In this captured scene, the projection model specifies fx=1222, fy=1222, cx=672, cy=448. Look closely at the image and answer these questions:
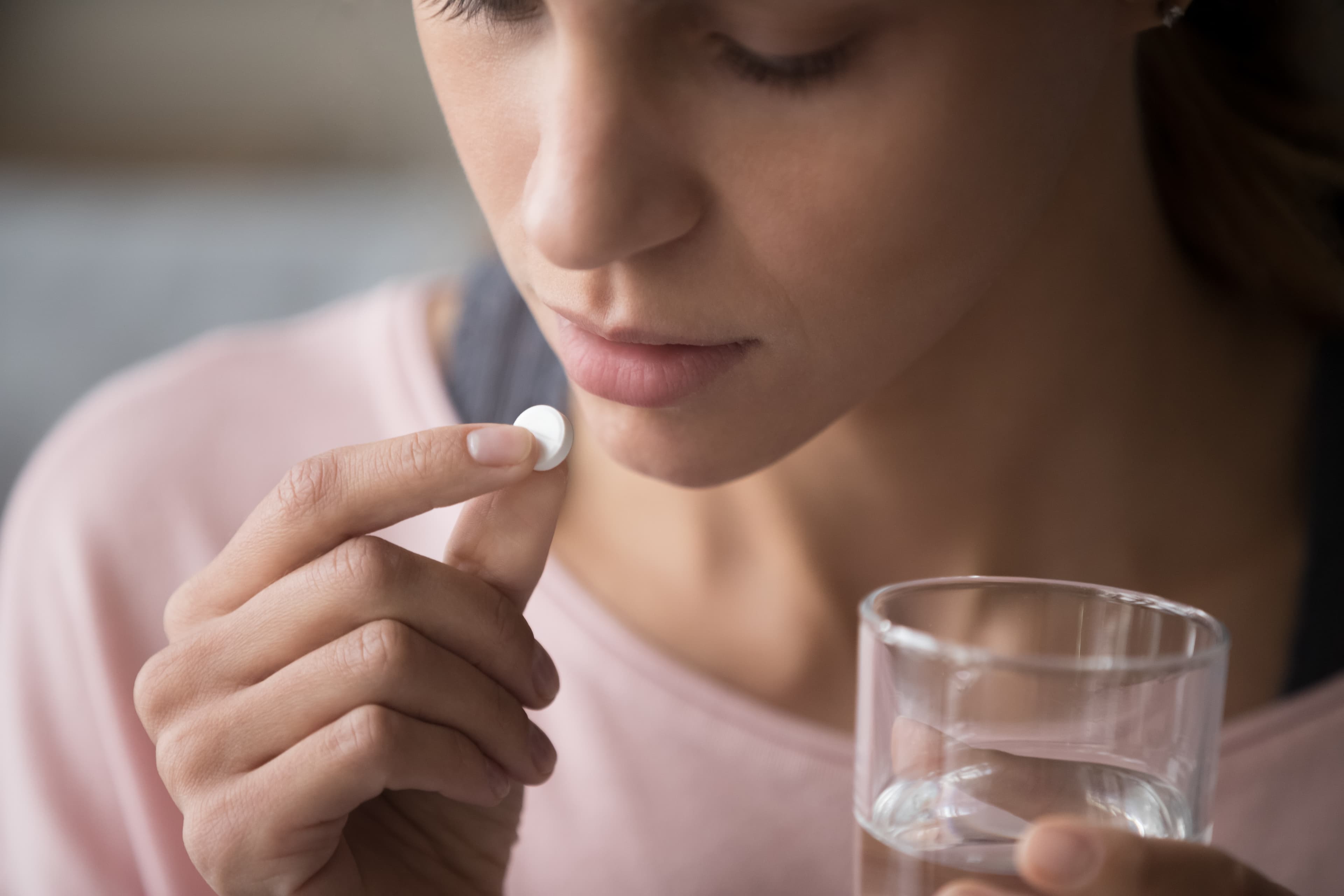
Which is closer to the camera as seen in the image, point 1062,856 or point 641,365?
point 1062,856

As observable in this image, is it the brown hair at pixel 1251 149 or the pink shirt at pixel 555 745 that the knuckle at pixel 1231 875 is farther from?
the brown hair at pixel 1251 149

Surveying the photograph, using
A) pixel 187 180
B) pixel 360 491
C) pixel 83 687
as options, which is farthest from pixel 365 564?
pixel 187 180

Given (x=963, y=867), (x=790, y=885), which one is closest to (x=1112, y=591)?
(x=963, y=867)

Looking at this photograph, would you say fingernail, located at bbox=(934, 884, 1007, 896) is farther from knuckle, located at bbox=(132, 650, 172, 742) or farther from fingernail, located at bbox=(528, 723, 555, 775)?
knuckle, located at bbox=(132, 650, 172, 742)

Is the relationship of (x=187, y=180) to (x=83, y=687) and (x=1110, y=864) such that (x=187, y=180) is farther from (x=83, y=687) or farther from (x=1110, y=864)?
(x=1110, y=864)

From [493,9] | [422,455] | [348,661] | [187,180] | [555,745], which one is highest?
[187,180]

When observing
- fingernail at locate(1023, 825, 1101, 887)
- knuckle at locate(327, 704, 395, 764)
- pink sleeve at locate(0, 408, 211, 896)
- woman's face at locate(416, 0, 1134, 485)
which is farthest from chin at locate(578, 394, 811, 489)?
pink sleeve at locate(0, 408, 211, 896)

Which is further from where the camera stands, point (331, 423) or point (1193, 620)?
point (331, 423)

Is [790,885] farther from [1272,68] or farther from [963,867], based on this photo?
[1272,68]
